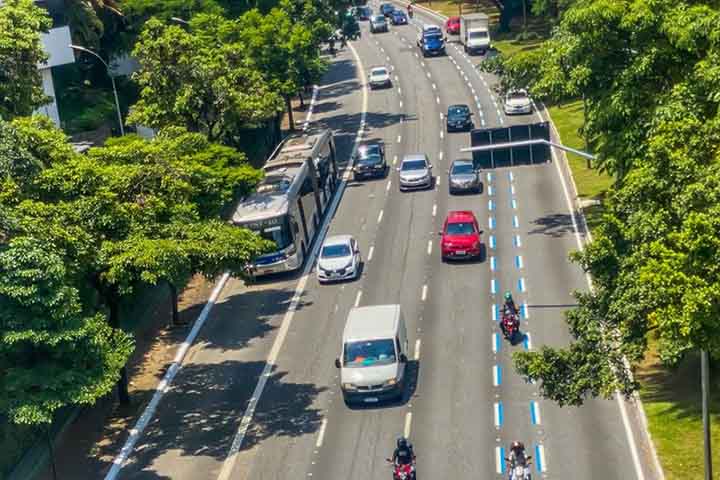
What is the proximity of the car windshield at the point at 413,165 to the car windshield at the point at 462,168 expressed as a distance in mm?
2354

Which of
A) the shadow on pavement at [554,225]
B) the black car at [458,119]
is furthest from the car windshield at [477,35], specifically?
the shadow on pavement at [554,225]

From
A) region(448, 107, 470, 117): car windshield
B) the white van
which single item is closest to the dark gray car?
region(448, 107, 470, 117): car windshield

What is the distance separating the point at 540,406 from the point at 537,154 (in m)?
11.2

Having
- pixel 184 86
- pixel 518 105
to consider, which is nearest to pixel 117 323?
pixel 184 86

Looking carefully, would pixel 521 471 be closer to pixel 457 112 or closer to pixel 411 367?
pixel 411 367

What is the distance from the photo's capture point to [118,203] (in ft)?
127

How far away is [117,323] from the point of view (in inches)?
1549

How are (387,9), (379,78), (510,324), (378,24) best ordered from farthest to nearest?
(387,9) < (378,24) < (379,78) < (510,324)

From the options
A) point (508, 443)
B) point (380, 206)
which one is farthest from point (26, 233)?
point (380, 206)

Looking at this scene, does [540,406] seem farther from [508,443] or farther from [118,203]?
[118,203]

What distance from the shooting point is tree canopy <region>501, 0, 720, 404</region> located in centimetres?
2711

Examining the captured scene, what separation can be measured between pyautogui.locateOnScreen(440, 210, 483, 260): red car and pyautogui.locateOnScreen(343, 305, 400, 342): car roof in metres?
11.6

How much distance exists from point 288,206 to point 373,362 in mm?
15753

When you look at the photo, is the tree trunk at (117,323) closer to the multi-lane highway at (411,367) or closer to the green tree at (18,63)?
the multi-lane highway at (411,367)
